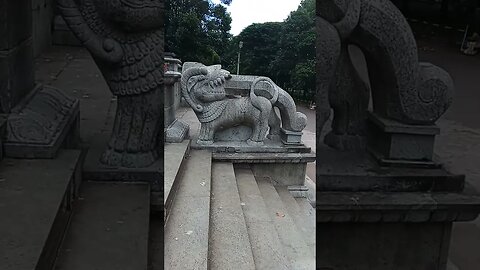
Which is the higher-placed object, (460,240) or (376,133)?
(376,133)

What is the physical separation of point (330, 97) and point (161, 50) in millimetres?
487

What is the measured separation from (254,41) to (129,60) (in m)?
0.36

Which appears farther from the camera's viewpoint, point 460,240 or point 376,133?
point 460,240

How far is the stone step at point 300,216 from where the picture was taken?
145 centimetres

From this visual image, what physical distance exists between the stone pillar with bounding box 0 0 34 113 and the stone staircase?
0.65 meters

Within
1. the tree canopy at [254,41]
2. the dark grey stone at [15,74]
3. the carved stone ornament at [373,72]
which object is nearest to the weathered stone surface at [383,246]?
the carved stone ornament at [373,72]

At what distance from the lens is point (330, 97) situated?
124cm

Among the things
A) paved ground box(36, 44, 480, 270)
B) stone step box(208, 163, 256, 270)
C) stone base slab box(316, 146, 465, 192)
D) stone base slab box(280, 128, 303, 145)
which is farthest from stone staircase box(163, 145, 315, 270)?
stone base slab box(280, 128, 303, 145)

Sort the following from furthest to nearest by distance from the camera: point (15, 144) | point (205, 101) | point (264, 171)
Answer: point (264, 171)
point (205, 101)
point (15, 144)

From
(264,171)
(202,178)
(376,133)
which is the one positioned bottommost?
(264,171)

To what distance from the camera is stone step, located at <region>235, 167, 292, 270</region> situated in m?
2.72

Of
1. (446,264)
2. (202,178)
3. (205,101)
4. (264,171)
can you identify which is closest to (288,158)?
(264,171)

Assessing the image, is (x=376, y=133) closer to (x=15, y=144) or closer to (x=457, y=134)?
(x=457, y=134)

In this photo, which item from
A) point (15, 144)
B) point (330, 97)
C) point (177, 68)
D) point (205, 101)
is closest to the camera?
point (330, 97)
